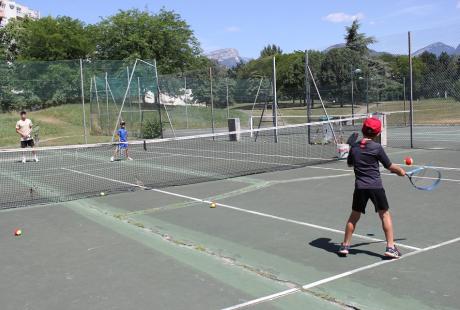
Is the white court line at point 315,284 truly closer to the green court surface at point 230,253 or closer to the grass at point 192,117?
the green court surface at point 230,253

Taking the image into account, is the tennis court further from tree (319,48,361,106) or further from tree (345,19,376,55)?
tree (345,19,376,55)

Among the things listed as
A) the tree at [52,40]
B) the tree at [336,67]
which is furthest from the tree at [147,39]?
the tree at [336,67]

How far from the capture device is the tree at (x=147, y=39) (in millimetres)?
56281

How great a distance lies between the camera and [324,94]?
116 ft

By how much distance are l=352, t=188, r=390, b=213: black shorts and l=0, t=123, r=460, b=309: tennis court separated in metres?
0.55

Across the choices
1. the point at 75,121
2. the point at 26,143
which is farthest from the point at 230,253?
the point at 75,121

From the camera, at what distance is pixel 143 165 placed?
53.5ft

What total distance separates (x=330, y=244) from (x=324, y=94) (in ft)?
97.7

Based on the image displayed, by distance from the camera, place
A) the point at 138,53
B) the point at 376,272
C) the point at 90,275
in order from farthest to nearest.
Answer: the point at 138,53
the point at 90,275
the point at 376,272

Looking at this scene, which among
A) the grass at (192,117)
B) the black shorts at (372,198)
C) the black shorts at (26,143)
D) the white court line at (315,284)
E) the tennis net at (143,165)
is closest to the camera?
the white court line at (315,284)

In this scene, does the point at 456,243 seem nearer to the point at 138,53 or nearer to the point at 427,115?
the point at 427,115

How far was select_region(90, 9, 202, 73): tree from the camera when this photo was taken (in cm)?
5628

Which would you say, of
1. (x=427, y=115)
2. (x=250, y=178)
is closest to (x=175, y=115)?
(x=427, y=115)

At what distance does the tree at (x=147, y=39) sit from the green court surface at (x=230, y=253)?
47.2 m
